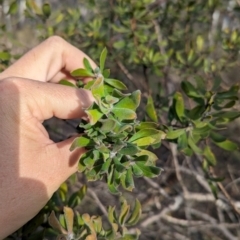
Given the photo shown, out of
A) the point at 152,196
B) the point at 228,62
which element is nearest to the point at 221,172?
the point at 152,196

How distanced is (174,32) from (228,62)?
1.25ft

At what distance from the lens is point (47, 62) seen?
1384mm

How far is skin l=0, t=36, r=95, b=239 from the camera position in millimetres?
995

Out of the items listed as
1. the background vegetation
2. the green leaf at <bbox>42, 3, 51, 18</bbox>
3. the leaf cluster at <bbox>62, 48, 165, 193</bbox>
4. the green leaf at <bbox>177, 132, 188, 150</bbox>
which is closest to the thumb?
the leaf cluster at <bbox>62, 48, 165, 193</bbox>

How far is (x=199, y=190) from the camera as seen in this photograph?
250 cm

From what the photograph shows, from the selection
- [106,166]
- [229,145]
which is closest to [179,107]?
[229,145]

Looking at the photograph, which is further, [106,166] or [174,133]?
[174,133]

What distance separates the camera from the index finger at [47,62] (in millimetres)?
1353

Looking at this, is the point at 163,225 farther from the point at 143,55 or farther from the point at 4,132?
the point at 4,132

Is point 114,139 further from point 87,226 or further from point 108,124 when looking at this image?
point 87,226

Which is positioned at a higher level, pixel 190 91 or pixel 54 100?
pixel 54 100

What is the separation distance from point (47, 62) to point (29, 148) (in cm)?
46

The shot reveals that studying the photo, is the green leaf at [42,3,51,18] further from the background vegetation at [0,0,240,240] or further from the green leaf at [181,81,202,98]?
the green leaf at [181,81,202,98]

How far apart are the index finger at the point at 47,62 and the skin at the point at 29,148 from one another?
30cm
